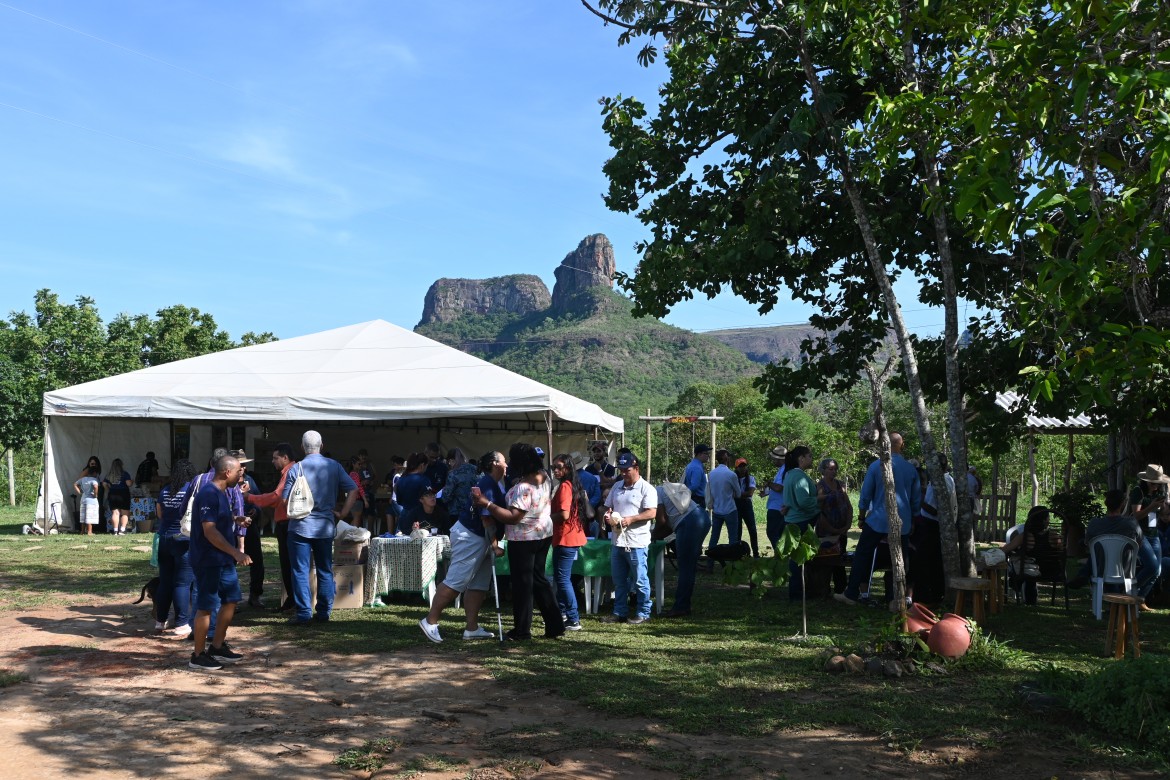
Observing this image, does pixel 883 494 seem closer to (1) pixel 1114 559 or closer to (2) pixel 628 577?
(1) pixel 1114 559

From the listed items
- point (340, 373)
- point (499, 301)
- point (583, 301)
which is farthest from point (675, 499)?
point (499, 301)

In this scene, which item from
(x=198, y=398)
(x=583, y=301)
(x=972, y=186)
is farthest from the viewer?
(x=583, y=301)

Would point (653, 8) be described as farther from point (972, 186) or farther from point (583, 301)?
point (583, 301)

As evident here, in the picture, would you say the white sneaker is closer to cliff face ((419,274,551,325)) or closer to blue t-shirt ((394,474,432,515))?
blue t-shirt ((394,474,432,515))

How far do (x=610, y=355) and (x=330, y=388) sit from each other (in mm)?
68122

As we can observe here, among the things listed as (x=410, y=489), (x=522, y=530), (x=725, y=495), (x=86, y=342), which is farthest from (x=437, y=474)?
(x=86, y=342)

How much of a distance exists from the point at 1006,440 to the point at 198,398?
11726mm

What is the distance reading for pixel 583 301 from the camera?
330 feet

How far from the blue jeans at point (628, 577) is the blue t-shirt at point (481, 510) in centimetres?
153

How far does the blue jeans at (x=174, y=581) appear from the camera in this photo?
770 centimetres

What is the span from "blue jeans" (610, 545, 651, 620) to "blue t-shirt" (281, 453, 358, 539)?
2391 mm

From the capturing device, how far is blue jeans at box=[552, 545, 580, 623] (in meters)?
8.02

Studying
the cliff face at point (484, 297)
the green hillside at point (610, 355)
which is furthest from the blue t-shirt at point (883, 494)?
the cliff face at point (484, 297)

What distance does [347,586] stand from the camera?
9.30m
